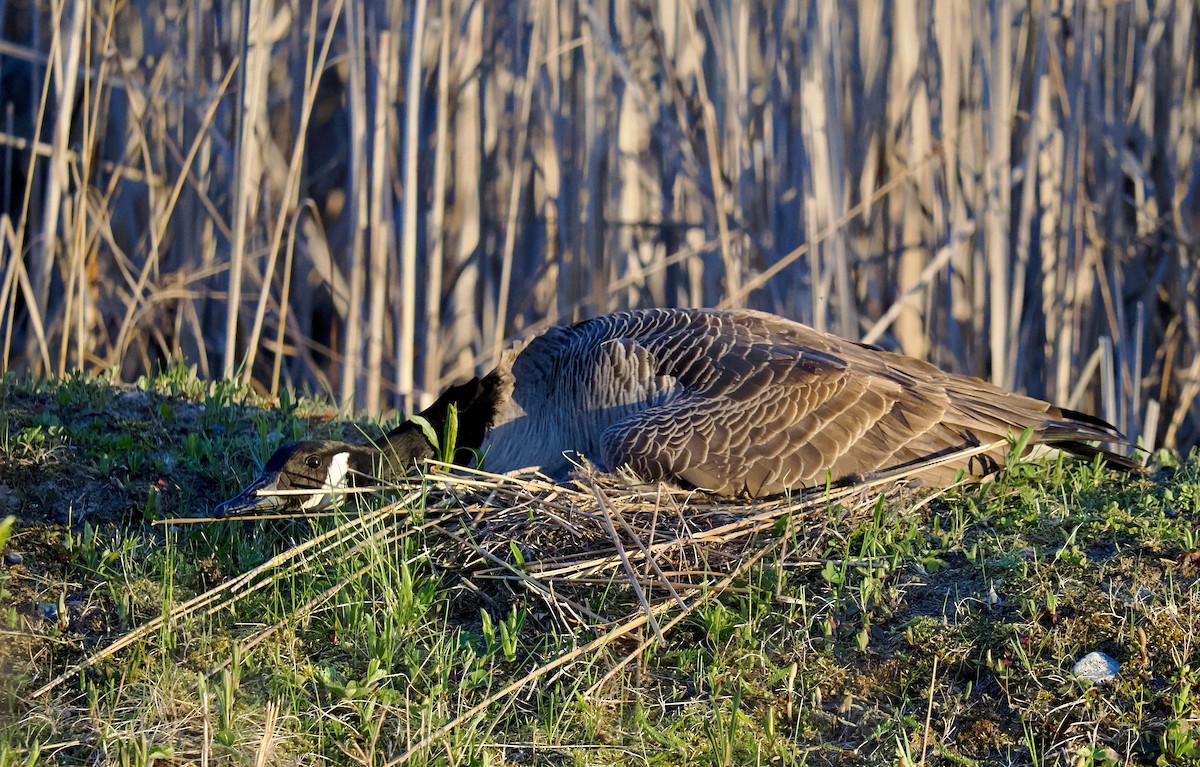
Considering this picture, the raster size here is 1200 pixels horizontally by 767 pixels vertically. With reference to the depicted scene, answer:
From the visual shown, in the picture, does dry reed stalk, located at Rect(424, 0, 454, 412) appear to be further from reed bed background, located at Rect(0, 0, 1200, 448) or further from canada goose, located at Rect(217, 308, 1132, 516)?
canada goose, located at Rect(217, 308, 1132, 516)

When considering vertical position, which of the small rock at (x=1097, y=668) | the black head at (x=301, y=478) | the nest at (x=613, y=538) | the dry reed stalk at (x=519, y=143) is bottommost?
the small rock at (x=1097, y=668)

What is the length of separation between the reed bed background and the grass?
8.17 ft

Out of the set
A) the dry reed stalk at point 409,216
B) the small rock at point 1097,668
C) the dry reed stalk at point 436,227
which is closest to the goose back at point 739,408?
the small rock at point 1097,668

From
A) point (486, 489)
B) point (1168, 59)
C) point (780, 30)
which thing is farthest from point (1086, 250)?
point (486, 489)

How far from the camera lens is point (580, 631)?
3.59 m

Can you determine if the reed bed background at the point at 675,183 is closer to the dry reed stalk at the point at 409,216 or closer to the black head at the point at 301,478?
the dry reed stalk at the point at 409,216

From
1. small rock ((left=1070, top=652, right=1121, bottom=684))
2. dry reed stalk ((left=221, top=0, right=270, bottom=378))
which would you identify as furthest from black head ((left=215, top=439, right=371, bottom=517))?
small rock ((left=1070, top=652, right=1121, bottom=684))

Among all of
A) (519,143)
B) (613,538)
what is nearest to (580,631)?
(613,538)

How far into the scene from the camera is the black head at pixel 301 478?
4109mm

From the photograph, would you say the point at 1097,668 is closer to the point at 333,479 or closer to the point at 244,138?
the point at 333,479

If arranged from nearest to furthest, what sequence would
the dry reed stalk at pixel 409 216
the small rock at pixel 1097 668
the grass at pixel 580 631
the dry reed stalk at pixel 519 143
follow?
the grass at pixel 580 631, the small rock at pixel 1097 668, the dry reed stalk at pixel 409 216, the dry reed stalk at pixel 519 143

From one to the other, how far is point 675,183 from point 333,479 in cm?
400

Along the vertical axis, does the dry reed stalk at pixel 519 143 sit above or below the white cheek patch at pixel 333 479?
above

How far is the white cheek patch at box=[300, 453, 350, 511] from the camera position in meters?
4.23
